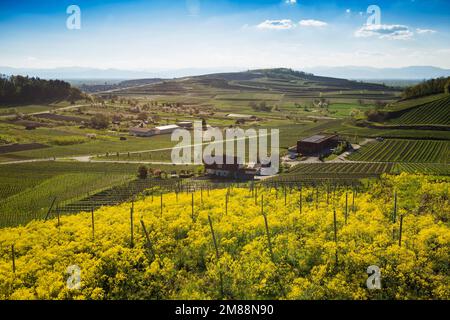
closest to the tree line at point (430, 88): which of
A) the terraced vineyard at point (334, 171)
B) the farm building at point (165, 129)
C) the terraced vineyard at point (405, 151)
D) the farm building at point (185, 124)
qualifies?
the terraced vineyard at point (405, 151)

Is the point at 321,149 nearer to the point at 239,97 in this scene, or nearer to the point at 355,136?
the point at 355,136

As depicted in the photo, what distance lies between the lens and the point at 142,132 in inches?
3162

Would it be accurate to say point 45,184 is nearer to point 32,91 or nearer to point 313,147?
point 313,147

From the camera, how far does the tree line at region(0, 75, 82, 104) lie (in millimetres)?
107206

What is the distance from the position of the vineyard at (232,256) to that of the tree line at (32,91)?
101993 millimetres

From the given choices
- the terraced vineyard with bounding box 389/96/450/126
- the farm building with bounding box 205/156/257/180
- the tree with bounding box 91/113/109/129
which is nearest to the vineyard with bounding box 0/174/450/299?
the farm building with bounding box 205/156/257/180

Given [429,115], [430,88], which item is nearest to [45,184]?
[429,115]

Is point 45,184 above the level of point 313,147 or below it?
below

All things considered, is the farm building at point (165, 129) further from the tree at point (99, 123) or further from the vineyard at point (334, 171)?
the vineyard at point (334, 171)

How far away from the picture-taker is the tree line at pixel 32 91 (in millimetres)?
107206

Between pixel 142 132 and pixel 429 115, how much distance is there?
59.8 meters

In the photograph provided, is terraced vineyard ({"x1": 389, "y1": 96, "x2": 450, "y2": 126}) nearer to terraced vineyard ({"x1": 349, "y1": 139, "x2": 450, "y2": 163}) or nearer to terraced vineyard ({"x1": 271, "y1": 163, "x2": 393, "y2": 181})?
terraced vineyard ({"x1": 349, "y1": 139, "x2": 450, "y2": 163})

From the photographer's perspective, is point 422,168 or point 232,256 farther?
point 422,168
